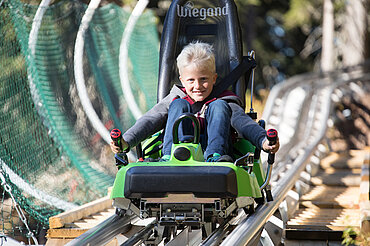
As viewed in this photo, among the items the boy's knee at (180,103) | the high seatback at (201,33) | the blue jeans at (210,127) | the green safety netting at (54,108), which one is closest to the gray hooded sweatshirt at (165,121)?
the blue jeans at (210,127)

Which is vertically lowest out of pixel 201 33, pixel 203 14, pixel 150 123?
pixel 150 123

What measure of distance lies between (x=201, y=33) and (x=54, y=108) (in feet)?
6.18

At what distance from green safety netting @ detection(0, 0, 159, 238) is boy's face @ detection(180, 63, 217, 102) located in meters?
1.55

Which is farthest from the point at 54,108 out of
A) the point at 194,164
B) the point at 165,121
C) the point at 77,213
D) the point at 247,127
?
the point at 194,164

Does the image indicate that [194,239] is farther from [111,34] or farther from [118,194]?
[111,34]

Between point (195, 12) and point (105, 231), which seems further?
point (195, 12)

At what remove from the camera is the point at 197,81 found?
4.24 meters

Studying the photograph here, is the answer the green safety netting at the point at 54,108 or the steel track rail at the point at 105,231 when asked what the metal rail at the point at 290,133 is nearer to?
the steel track rail at the point at 105,231

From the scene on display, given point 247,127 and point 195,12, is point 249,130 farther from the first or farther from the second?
point 195,12

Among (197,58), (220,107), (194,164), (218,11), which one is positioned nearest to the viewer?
(194,164)

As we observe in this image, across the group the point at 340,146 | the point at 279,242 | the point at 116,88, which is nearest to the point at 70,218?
the point at 279,242

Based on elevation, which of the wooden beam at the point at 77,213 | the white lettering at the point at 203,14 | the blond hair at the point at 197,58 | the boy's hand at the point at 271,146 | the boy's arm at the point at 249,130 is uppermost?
the white lettering at the point at 203,14

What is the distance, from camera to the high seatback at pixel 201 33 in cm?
496

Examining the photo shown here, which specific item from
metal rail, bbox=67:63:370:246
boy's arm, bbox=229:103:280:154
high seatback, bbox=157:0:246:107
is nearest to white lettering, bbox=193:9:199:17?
high seatback, bbox=157:0:246:107
